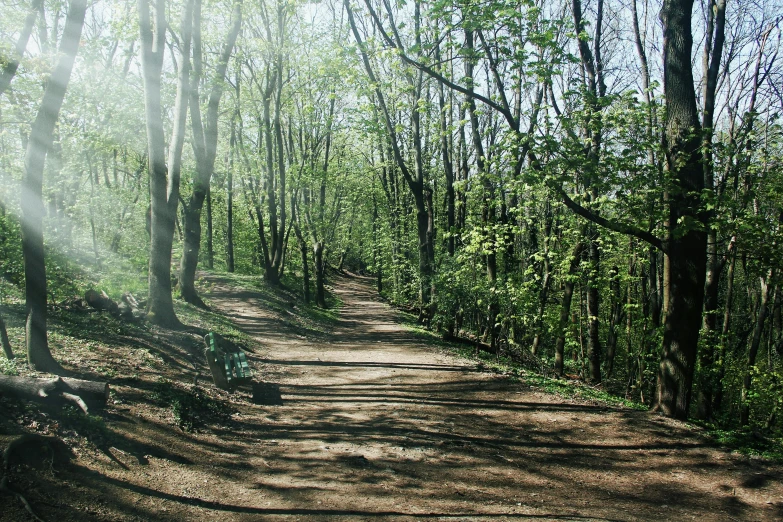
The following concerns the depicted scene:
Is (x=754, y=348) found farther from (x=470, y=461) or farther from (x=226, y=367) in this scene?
(x=226, y=367)

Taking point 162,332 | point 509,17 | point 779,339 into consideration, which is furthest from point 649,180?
point 779,339

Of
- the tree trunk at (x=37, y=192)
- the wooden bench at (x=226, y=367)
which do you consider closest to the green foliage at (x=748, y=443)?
the wooden bench at (x=226, y=367)

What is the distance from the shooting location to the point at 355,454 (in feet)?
19.7

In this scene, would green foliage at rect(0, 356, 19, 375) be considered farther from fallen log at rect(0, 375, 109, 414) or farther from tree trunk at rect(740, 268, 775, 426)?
tree trunk at rect(740, 268, 775, 426)

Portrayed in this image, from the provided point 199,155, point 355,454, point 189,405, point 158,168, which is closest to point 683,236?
point 355,454

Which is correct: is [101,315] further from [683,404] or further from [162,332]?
[683,404]

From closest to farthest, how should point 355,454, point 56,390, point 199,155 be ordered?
1. point 56,390
2. point 355,454
3. point 199,155

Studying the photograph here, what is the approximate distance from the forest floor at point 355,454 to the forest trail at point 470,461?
0.08 ft

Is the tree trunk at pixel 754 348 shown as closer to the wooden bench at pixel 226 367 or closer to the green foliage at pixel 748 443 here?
the green foliage at pixel 748 443

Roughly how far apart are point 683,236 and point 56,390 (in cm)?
864

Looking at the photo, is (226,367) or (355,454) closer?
(355,454)

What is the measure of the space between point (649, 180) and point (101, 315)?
10172 mm

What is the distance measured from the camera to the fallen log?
4.61 metres

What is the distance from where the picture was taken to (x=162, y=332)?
982 centimetres
